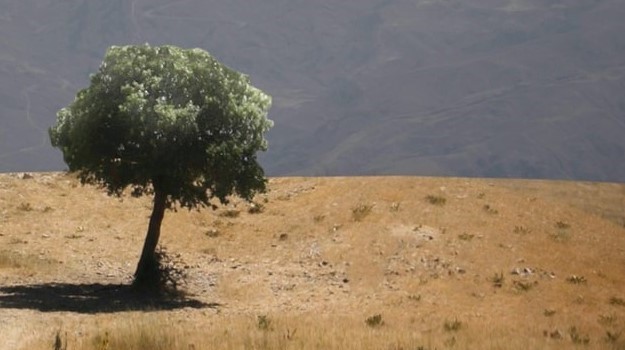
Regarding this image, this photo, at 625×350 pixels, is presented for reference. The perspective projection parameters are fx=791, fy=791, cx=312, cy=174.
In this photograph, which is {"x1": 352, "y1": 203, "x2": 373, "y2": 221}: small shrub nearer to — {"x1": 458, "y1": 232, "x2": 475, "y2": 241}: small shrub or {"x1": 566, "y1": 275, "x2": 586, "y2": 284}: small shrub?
{"x1": 458, "y1": 232, "x2": 475, "y2": 241}: small shrub

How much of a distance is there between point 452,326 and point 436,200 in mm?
16828

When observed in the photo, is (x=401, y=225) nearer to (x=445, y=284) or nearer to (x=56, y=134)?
(x=445, y=284)

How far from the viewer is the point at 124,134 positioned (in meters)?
26.1

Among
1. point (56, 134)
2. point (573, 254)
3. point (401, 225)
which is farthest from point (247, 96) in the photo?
point (573, 254)

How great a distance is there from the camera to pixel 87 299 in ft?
85.0

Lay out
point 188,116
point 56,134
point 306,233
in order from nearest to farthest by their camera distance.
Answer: point 188,116, point 56,134, point 306,233

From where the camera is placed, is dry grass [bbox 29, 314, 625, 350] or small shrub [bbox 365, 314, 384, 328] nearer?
dry grass [bbox 29, 314, 625, 350]

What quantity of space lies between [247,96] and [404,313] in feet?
29.8

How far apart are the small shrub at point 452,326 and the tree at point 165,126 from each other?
8.37m

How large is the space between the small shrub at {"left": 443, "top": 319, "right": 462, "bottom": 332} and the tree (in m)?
8.37

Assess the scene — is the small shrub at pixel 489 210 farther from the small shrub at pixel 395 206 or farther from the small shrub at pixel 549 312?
the small shrub at pixel 549 312

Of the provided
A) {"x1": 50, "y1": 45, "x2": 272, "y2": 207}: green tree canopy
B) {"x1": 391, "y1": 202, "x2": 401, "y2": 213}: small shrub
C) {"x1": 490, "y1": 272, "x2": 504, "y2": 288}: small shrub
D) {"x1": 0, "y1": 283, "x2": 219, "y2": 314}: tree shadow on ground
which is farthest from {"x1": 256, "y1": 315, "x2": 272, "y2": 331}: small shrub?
{"x1": 391, "y1": 202, "x2": 401, "y2": 213}: small shrub

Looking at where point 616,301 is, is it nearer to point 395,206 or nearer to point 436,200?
point 436,200

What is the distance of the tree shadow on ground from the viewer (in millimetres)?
24172
